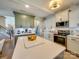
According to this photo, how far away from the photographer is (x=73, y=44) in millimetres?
2990

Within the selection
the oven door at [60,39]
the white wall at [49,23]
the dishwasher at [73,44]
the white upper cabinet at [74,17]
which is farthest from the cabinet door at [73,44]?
the white wall at [49,23]

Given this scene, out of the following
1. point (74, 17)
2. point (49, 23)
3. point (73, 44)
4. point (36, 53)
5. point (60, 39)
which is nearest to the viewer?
point (36, 53)

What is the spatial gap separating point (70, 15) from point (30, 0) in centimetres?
220

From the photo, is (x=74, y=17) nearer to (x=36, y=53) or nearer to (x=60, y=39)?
(x=60, y=39)

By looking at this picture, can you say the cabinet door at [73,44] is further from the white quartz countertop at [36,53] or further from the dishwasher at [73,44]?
the white quartz countertop at [36,53]

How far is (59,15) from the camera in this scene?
423 cm

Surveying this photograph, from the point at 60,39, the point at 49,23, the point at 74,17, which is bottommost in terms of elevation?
the point at 60,39

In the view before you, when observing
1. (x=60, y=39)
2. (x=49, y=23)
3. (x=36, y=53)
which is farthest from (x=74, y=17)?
(x=36, y=53)

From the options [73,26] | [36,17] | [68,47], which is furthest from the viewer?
[36,17]

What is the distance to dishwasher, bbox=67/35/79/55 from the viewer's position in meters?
2.82

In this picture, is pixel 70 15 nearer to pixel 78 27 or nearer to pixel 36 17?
pixel 78 27

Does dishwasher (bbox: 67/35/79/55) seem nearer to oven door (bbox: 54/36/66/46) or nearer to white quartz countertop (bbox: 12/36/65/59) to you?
oven door (bbox: 54/36/66/46)

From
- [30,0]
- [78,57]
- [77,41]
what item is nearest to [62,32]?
[77,41]

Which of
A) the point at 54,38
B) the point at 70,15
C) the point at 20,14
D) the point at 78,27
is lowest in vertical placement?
the point at 54,38
